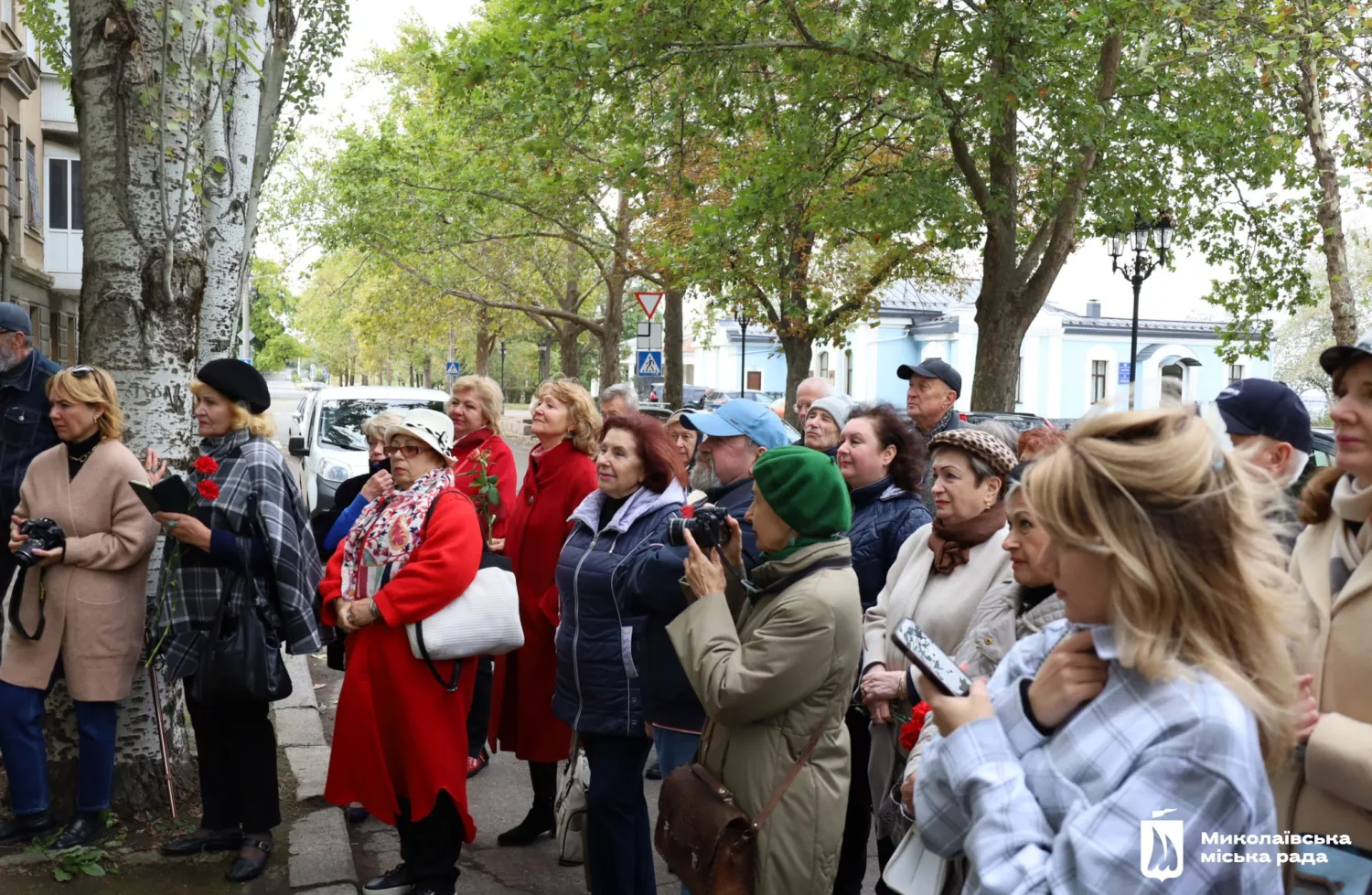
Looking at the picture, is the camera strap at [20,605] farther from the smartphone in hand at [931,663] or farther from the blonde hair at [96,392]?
the smartphone in hand at [931,663]

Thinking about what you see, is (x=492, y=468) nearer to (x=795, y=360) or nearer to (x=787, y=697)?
(x=787, y=697)

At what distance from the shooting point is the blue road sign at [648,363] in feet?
64.6

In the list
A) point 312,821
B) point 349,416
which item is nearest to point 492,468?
point 312,821

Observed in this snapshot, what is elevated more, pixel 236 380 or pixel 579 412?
pixel 236 380

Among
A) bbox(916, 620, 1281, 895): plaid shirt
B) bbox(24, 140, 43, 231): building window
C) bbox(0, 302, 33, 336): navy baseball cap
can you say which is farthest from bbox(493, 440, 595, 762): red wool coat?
bbox(24, 140, 43, 231): building window

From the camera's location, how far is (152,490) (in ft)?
14.1

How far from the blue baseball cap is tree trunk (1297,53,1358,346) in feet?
37.3

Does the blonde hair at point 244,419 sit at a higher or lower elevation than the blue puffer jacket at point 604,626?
higher

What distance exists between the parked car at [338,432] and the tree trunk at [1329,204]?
35.2 feet

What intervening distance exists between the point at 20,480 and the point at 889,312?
5220 cm

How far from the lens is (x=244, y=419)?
4648mm

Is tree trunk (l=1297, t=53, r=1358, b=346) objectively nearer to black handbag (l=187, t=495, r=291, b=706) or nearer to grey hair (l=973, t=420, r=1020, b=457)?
grey hair (l=973, t=420, r=1020, b=457)

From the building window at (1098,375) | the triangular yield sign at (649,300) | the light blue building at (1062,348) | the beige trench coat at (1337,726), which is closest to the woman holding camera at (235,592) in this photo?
the beige trench coat at (1337,726)

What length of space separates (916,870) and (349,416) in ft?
42.0
